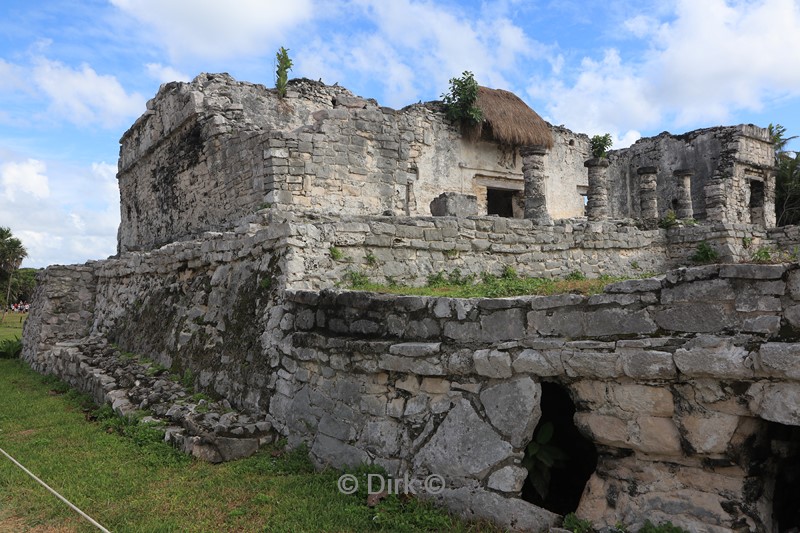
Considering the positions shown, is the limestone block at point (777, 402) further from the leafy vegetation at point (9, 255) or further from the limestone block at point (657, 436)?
the leafy vegetation at point (9, 255)

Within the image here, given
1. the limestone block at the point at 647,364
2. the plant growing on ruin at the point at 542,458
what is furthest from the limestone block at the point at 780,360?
the plant growing on ruin at the point at 542,458

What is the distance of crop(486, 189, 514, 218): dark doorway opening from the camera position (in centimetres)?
1773

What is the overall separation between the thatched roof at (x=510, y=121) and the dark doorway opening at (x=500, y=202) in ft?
5.43

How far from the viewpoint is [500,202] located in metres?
18.2

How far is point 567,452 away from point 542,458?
0.51 metres

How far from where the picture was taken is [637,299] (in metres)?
3.58

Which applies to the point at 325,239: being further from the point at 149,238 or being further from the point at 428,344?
the point at 149,238

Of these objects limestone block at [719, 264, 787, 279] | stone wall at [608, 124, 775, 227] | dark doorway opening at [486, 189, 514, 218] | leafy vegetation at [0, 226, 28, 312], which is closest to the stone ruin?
limestone block at [719, 264, 787, 279]

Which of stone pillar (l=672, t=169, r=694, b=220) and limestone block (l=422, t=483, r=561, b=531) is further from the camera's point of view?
stone pillar (l=672, t=169, r=694, b=220)

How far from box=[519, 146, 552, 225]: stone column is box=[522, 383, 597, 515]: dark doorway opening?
971 cm

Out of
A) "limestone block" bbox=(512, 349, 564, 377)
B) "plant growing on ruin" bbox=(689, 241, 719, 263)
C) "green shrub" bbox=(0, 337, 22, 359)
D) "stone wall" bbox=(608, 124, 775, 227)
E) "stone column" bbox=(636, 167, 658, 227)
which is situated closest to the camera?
"limestone block" bbox=(512, 349, 564, 377)

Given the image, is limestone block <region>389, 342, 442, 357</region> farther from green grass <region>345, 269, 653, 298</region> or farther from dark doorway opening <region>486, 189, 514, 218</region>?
dark doorway opening <region>486, 189, 514, 218</region>

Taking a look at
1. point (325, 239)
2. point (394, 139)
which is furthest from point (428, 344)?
point (394, 139)

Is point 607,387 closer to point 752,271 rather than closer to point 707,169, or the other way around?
point 752,271
